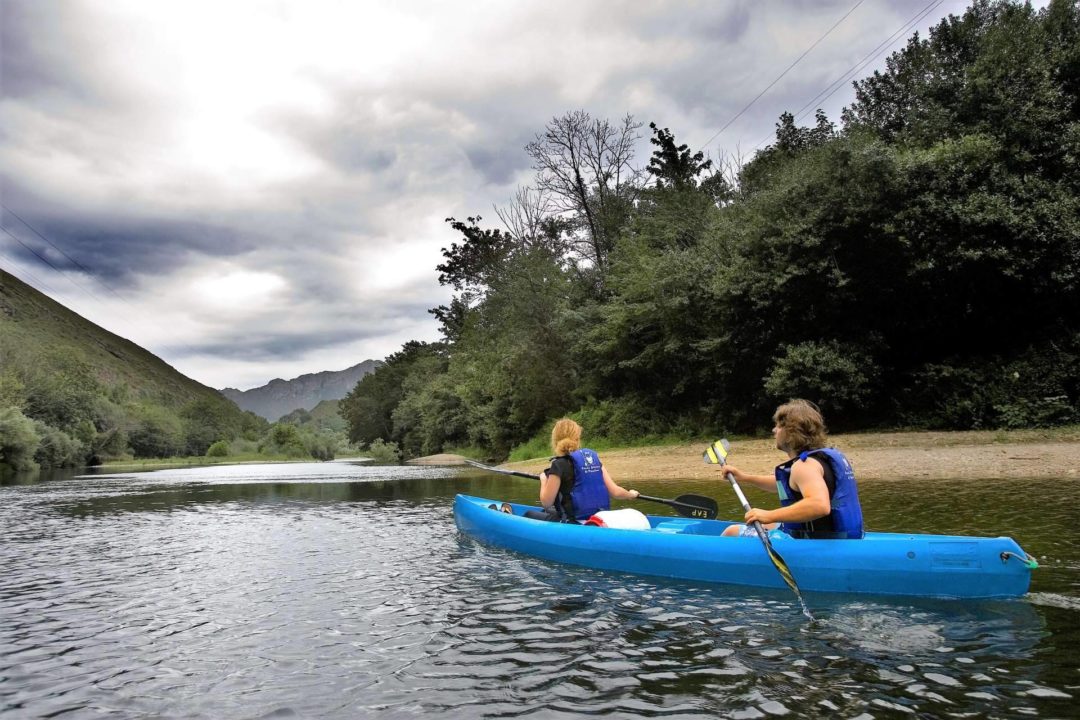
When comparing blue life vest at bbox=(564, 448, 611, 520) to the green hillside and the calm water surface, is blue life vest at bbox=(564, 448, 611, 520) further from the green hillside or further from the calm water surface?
the green hillside

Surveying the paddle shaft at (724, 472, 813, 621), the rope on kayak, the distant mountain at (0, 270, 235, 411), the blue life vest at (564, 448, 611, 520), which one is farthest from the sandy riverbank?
the distant mountain at (0, 270, 235, 411)

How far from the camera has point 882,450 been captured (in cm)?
1523

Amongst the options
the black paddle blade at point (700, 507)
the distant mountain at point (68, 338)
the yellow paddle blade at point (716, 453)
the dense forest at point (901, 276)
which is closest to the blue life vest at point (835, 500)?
the yellow paddle blade at point (716, 453)

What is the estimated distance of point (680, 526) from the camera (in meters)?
7.56

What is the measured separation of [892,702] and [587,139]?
33484 mm

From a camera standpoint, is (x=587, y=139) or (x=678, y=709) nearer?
(x=678, y=709)

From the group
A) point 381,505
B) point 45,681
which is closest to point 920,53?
point 381,505

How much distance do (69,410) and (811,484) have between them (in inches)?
2936

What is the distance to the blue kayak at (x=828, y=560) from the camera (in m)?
5.05

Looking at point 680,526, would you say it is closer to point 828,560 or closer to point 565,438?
point 565,438

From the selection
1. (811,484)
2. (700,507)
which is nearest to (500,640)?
(811,484)

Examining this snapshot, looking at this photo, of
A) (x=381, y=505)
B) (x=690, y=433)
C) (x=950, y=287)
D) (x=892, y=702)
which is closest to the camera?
(x=892, y=702)

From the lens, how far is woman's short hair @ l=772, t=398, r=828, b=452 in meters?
5.35

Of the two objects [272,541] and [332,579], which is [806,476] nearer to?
[332,579]
